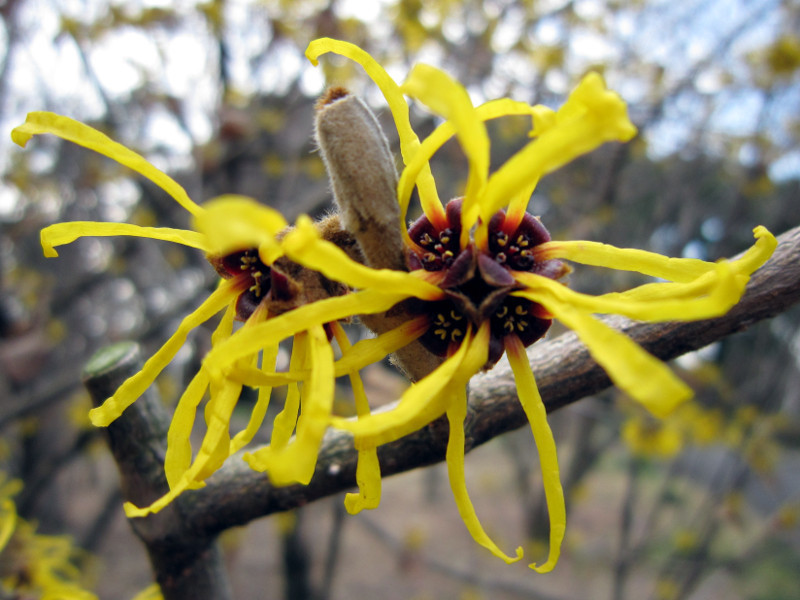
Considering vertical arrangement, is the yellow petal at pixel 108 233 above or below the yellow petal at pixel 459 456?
above

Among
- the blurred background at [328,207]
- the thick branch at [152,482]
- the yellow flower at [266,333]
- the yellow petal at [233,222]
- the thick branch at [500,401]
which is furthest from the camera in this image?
the blurred background at [328,207]

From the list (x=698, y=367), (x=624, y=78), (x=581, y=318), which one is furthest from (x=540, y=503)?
(x=581, y=318)

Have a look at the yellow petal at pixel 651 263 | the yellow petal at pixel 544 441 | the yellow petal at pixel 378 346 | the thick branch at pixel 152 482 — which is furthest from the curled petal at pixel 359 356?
the thick branch at pixel 152 482

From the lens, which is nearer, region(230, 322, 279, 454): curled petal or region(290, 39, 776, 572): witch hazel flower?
region(290, 39, 776, 572): witch hazel flower

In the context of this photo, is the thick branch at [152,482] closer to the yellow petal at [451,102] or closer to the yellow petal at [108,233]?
the yellow petal at [108,233]

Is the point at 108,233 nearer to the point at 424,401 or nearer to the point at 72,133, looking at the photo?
the point at 72,133

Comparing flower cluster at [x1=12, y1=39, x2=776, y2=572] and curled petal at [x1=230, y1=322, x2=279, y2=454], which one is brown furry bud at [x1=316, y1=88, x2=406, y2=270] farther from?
curled petal at [x1=230, y1=322, x2=279, y2=454]

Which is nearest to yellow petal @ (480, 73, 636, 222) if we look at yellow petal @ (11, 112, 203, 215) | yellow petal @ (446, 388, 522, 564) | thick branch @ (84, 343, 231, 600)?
yellow petal @ (446, 388, 522, 564)
